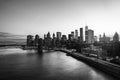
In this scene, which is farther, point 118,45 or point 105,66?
point 118,45

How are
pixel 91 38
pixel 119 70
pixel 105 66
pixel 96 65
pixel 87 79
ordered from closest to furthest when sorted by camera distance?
pixel 119 70 < pixel 87 79 < pixel 105 66 < pixel 96 65 < pixel 91 38

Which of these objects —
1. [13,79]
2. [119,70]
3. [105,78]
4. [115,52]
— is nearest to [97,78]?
[105,78]

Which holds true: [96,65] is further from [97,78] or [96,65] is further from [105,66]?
[97,78]

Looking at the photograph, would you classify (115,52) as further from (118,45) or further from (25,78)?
(25,78)

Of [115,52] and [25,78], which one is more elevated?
[115,52]

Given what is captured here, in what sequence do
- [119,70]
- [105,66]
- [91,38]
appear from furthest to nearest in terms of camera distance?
1. [91,38]
2. [105,66]
3. [119,70]

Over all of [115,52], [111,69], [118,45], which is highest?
[118,45]

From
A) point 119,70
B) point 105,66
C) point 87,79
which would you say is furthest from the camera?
point 105,66

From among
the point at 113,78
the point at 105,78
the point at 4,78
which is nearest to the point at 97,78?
the point at 105,78

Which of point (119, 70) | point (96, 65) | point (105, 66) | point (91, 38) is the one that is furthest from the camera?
point (91, 38)
